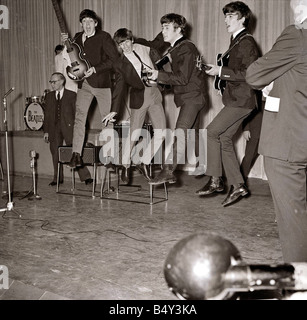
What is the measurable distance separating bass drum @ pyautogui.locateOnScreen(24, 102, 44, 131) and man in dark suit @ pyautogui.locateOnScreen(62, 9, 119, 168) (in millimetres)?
2813

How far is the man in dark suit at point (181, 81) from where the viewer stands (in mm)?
4582

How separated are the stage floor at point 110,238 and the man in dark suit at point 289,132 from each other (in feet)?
2.72

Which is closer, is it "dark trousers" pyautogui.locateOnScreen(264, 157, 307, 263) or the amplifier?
"dark trousers" pyautogui.locateOnScreen(264, 157, 307, 263)

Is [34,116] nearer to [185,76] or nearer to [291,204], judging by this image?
[185,76]

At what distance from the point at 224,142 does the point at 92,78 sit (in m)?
2.21

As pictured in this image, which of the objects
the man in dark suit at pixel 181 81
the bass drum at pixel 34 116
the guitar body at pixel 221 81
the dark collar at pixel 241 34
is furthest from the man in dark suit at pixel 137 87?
the bass drum at pixel 34 116

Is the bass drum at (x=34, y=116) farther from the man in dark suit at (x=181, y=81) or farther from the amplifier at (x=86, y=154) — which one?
the man in dark suit at (x=181, y=81)

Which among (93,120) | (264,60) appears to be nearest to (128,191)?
(93,120)

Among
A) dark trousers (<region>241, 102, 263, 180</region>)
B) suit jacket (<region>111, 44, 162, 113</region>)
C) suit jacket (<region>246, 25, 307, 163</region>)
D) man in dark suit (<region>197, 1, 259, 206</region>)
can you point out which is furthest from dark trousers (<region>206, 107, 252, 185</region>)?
suit jacket (<region>246, 25, 307, 163</region>)

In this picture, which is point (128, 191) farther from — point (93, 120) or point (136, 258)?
point (136, 258)

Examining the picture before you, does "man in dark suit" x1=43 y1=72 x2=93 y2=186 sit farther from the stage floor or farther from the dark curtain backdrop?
the dark curtain backdrop

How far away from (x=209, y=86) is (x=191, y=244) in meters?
7.18

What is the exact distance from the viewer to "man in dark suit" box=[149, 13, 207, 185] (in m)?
4.58

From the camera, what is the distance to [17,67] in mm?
10492
